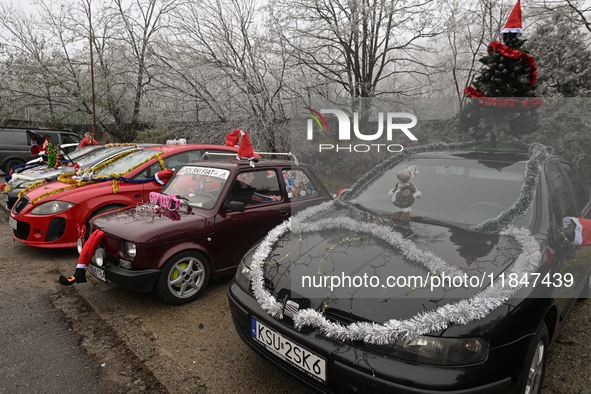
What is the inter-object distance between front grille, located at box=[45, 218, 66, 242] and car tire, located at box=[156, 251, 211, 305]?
235 centimetres

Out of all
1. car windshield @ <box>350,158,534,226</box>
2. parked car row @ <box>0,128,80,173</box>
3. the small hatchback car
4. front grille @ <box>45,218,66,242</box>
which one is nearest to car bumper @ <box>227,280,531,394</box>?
the small hatchback car

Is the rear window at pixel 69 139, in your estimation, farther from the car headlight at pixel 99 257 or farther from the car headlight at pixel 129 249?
the car headlight at pixel 129 249

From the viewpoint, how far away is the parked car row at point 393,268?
1.67 m

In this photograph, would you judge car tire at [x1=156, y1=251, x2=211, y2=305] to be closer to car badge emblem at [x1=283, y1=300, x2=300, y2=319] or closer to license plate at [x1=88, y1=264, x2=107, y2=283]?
license plate at [x1=88, y1=264, x2=107, y2=283]

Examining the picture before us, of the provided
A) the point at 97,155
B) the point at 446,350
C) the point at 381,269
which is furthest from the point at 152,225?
the point at 97,155

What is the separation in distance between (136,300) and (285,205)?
204 centimetres

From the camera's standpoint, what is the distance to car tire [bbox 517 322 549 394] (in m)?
1.78

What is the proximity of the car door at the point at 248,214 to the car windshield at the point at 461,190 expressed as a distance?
→ 159cm

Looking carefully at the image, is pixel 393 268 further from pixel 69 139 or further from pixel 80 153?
pixel 69 139

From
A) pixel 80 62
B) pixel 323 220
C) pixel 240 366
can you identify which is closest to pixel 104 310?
pixel 240 366

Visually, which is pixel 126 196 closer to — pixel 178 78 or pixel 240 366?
pixel 240 366

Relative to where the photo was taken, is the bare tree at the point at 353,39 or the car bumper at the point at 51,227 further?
the bare tree at the point at 353,39

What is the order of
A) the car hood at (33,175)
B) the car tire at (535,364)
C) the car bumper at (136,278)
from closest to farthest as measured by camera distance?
1. the car tire at (535,364)
2. the car bumper at (136,278)
3. the car hood at (33,175)

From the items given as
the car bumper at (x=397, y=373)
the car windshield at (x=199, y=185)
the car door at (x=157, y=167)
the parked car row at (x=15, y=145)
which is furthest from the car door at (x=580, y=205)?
the parked car row at (x=15, y=145)
